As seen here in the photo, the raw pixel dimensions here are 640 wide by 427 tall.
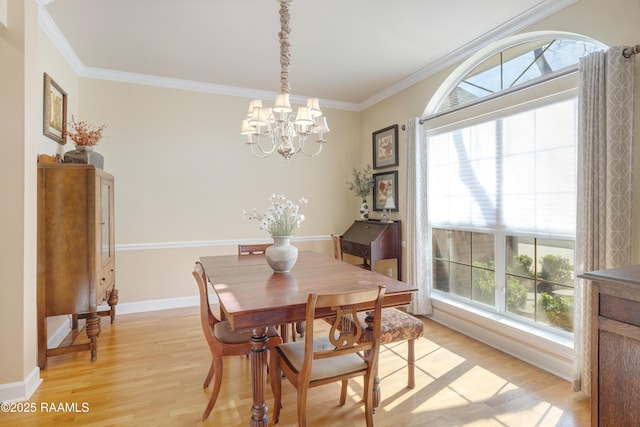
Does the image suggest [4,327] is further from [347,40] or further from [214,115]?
[347,40]

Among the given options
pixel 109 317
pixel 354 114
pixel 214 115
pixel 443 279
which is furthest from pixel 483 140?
pixel 109 317

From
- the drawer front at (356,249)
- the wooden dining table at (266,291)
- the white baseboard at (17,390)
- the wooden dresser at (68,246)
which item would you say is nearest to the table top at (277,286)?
the wooden dining table at (266,291)

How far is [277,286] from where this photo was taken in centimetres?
198

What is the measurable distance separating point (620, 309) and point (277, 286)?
5.26 ft

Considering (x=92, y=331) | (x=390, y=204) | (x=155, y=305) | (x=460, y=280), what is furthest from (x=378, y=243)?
(x=92, y=331)

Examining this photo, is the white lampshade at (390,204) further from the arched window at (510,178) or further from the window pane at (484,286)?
the window pane at (484,286)

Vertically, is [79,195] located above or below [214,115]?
below

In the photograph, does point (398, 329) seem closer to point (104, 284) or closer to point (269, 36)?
point (104, 284)

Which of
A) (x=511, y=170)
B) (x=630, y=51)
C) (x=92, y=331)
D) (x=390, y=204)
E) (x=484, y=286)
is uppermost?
(x=630, y=51)

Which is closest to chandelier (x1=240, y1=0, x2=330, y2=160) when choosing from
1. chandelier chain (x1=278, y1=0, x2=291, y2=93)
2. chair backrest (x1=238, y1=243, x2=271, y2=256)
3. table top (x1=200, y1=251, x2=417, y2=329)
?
chandelier chain (x1=278, y1=0, x2=291, y2=93)

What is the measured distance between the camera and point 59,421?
77.3 inches

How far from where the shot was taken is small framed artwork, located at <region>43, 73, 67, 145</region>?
272cm

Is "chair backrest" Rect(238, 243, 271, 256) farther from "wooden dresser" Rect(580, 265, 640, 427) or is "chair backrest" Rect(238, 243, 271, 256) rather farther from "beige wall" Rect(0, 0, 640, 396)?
"wooden dresser" Rect(580, 265, 640, 427)

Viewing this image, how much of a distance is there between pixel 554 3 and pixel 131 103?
4.17 metres
